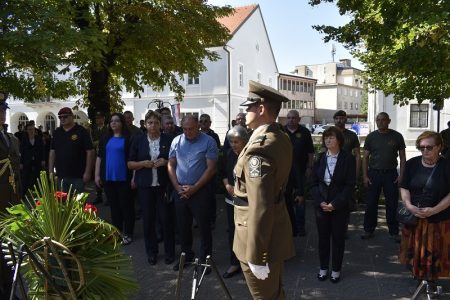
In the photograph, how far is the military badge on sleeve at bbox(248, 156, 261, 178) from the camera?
2.63m

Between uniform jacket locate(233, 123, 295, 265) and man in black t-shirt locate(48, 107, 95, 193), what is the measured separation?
3.86 meters

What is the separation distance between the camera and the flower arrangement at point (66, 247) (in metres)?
3.03

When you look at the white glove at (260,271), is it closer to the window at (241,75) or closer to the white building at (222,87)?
the white building at (222,87)

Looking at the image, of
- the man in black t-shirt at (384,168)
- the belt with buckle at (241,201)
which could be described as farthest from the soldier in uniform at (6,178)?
the man in black t-shirt at (384,168)

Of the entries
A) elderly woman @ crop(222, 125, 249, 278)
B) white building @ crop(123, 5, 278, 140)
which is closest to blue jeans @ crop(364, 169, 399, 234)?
elderly woman @ crop(222, 125, 249, 278)

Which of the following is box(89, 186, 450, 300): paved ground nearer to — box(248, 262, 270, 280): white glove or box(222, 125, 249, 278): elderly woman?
box(222, 125, 249, 278): elderly woman

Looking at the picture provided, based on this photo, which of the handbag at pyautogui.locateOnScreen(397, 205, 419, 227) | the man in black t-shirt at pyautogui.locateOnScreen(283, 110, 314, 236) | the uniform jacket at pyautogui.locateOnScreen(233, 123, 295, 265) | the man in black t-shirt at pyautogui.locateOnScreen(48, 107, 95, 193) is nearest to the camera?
the uniform jacket at pyautogui.locateOnScreen(233, 123, 295, 265)

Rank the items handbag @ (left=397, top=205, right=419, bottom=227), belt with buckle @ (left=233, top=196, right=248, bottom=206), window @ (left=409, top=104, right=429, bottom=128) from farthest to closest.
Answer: window @ (left=409, top=104, right=429, bottom=128) < handbag @ (left=397, top=205, right=419, bottom=227) < belt with buckle @ (left=233, top=196, right=248, bottom=206)

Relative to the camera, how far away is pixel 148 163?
560 cm

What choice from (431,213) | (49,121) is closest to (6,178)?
(431,213)

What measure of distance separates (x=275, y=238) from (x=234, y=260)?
2416mm

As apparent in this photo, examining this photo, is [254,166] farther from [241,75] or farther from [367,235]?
[241,75]

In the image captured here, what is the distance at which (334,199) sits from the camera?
4793 millimetres

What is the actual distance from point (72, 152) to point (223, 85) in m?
29.6
